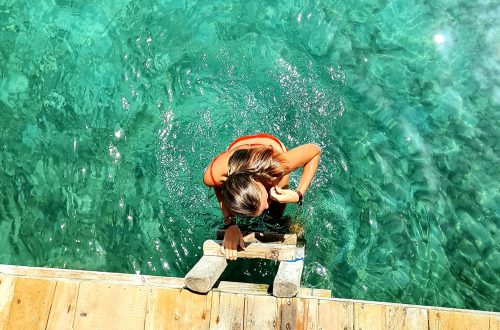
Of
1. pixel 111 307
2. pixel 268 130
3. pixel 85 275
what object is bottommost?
pixel 85 275

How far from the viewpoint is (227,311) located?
11.4ft

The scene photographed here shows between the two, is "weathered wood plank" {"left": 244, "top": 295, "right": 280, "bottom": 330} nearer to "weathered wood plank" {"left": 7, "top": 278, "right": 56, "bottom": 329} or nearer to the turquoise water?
"weathered wood plank" {"left": 7, "top": 278, "right": 56, "bottom": 329}

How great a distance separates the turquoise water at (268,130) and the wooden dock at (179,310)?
5.18 ft

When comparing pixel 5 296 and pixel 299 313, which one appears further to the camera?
pixel 5 296

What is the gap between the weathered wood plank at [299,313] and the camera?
3373mm

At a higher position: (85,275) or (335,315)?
(335,315)

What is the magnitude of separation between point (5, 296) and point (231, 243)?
167 centimetres

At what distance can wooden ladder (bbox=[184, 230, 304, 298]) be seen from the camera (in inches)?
134

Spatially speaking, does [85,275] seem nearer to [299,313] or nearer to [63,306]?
[63,306]

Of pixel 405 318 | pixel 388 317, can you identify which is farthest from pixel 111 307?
pixel 405 318

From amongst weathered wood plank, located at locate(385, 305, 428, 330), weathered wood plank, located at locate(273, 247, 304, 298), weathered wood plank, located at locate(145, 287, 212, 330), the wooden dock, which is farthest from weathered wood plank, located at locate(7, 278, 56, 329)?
weathered wood plank, located at locate(385, 305, 428, 330)

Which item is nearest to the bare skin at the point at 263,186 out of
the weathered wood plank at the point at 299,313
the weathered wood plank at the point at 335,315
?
the weathered wood plank at the point at 299,313

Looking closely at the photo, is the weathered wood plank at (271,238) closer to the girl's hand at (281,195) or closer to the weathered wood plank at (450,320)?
the girl's hand at (281,195)

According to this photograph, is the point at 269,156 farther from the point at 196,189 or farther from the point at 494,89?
the point at 494,89
